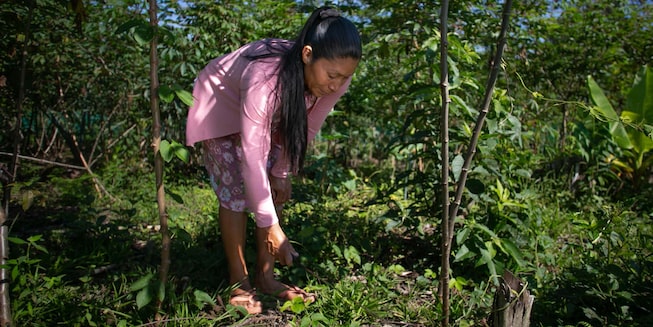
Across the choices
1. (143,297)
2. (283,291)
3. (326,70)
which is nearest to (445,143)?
(326,70)

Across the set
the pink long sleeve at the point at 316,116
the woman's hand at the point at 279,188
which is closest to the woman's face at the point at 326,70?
the pink long sleeve at the point at 316,116

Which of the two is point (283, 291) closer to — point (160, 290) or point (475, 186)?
Answer: point (160, 290)

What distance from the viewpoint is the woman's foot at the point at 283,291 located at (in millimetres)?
2184

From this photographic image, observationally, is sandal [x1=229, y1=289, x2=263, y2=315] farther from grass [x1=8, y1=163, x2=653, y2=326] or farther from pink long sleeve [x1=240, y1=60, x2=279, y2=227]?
pink long sleeve [x1=240, y1=60, x2=279, y2=227]

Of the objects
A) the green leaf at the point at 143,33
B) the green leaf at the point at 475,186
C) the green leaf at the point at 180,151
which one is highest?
the green leaf at the point at 143,33

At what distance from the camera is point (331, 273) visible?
2.41 meters

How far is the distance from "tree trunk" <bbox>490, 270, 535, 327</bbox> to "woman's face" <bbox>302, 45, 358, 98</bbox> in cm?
→ 92

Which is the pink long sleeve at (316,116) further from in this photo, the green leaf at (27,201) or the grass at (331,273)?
the green leaf at (27,201)

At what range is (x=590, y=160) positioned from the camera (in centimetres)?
414

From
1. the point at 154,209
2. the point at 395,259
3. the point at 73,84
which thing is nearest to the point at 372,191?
the point at 395,259

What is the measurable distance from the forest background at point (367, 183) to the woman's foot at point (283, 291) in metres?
0.05

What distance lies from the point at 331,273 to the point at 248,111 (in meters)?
1.09

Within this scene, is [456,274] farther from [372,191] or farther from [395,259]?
[372,191]

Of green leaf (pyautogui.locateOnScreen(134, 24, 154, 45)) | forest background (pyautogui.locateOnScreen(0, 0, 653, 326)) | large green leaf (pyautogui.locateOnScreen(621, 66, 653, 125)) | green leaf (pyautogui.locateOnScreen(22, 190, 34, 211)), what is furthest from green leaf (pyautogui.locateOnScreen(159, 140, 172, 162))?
large green leaf (pyautogui.locateOnScreen(621, 66, 653, 125))
